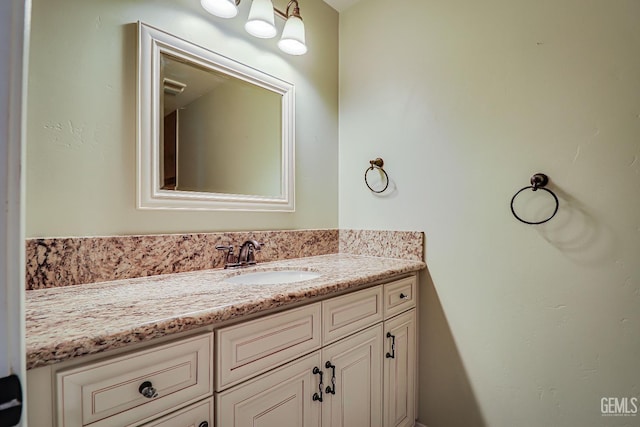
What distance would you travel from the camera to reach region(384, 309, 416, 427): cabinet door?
49.4 inches

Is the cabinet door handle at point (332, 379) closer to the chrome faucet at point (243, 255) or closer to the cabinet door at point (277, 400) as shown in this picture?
the cabinet door at point (277, 400)

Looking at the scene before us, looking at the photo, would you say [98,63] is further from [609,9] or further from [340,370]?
[609,9]

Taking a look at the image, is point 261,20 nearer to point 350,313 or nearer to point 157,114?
point 157,114

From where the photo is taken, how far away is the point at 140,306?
71 centimetres

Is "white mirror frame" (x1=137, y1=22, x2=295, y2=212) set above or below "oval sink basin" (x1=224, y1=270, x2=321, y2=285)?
above

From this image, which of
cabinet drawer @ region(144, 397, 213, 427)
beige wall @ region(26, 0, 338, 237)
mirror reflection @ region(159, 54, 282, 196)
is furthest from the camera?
mirror reflection @ region(159, 54, 282, 196)

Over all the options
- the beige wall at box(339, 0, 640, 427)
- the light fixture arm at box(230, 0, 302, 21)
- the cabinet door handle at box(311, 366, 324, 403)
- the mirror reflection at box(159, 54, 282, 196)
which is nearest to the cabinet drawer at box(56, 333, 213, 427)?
the cabinet door handle at box(311, 366, 324, 403)

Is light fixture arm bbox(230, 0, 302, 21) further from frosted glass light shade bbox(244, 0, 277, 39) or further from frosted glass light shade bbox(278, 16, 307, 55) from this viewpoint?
frosted glass light shade bbox(244, 0, 277, 39)

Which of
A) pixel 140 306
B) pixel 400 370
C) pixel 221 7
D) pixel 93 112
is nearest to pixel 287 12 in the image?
pixel 221 7

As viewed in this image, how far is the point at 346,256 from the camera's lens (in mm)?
1672

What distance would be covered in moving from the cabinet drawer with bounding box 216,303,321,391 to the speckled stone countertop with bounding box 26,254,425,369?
0.05m

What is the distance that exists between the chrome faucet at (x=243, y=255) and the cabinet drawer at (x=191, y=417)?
0.61 m

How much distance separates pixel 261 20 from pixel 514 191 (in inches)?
49.7

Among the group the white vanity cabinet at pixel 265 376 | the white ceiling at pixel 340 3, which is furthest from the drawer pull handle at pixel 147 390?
the white ceiling at pixel 340 3
